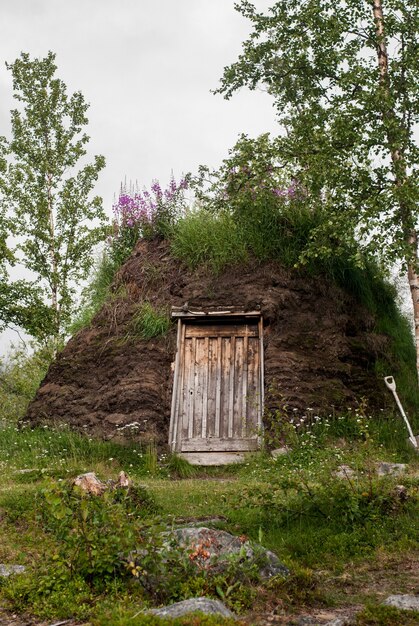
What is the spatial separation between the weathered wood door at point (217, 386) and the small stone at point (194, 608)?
27.3 feet

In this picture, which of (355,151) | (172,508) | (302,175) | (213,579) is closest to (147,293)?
(302,175)

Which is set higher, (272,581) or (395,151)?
(395,151)

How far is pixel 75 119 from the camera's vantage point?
23.7 m

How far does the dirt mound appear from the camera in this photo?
44.1 ft

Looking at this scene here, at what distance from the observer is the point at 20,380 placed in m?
25.0

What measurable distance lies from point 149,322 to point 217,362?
162 centimetres

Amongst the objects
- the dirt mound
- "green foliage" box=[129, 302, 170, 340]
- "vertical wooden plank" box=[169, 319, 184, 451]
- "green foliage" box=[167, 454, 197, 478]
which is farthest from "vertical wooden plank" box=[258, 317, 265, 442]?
"green foliage" box=[129, 302, 170, 340]

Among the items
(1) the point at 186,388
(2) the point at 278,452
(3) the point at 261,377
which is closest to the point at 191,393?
(1) the point at 186,388

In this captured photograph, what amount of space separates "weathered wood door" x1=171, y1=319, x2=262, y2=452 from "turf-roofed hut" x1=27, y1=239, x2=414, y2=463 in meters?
0.02

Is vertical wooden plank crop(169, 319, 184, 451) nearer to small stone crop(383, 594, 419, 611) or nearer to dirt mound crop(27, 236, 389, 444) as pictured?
dirt mound crop(27, 236, 389, 444)

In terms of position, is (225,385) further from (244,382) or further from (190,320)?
(190,320)

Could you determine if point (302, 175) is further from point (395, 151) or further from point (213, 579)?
point (213, 579)

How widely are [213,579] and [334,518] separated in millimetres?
2317

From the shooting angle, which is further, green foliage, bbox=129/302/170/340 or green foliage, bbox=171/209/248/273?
green foliage, bbox=171/209/248/273
